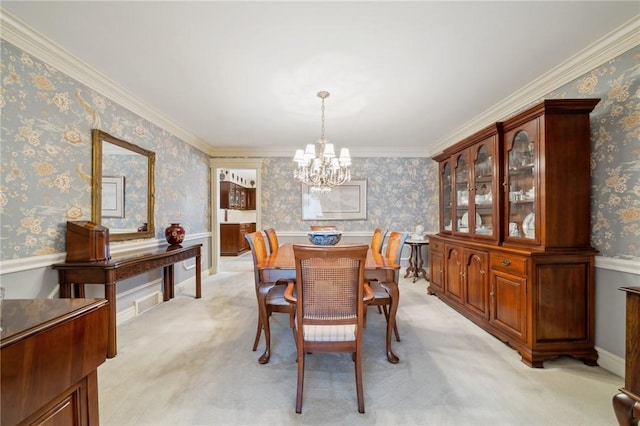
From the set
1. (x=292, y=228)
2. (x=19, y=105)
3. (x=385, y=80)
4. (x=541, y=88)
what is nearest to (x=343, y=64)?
(x=385, y=80)

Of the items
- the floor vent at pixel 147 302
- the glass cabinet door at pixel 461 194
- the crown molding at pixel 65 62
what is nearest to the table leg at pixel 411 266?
the glass cabinet door at pixel 461 194

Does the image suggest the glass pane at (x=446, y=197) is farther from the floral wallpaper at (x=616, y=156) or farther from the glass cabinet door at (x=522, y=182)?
the floral wallpaper at (x=616, y=156)

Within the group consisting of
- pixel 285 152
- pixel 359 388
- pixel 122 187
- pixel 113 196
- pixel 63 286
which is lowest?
pixel 359 388

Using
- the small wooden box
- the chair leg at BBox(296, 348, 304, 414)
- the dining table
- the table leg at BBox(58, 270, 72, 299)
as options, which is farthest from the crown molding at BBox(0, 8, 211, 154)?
the chair leg at BBox(296, 348, 304, 414)

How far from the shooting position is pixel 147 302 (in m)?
3.19

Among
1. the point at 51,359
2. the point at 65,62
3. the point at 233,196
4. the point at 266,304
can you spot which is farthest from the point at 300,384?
the point at 233,196

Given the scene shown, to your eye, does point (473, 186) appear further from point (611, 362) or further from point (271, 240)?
point (271, 240)

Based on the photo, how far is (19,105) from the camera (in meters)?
1.84

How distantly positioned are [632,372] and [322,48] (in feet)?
8.41

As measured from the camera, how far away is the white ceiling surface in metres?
1.65

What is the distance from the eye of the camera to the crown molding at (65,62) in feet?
5.81

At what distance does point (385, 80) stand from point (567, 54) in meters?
1.41

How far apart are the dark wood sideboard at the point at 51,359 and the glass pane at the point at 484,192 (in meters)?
2.99

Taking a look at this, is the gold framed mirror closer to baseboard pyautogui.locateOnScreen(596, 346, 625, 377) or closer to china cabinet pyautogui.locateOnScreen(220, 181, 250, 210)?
china cabinet pyautogui.locateOnScreen(220, 181, 250, 210)
